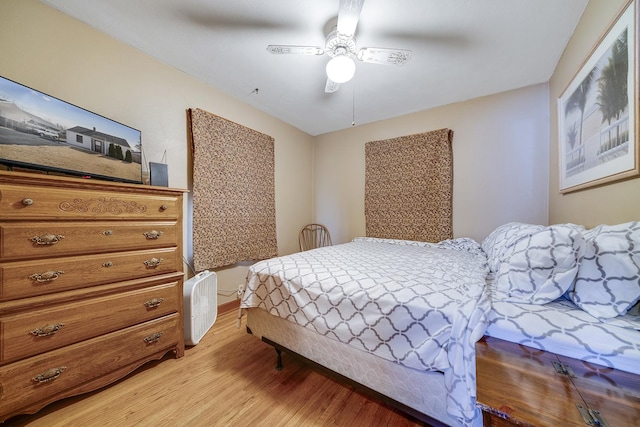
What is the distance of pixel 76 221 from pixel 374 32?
2.28 m

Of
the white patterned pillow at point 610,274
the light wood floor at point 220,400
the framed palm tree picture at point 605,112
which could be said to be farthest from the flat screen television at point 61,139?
the framed palm tree picture at point 605,112

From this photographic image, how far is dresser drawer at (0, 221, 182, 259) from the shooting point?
3.22 ft

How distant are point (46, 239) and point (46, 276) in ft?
0.61

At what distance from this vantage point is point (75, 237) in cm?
114

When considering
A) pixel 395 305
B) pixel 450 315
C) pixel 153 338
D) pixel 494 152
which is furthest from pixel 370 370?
pixel 494 152

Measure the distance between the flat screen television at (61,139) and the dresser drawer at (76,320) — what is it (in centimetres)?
78

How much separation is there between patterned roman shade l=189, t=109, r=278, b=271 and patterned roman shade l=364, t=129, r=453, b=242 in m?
1.46

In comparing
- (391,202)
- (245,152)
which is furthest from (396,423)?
(245,152)

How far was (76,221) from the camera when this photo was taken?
115 cm

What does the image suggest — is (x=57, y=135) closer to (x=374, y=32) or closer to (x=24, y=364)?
(x=24, y=364)

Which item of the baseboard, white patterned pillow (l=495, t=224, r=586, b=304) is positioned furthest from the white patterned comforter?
the baseboard

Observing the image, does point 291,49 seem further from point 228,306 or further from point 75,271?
point 228,306

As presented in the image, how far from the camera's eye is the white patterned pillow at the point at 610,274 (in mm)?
746

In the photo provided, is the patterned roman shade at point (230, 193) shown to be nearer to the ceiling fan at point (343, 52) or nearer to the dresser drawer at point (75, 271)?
the dresser drawer at point (75, 271)
